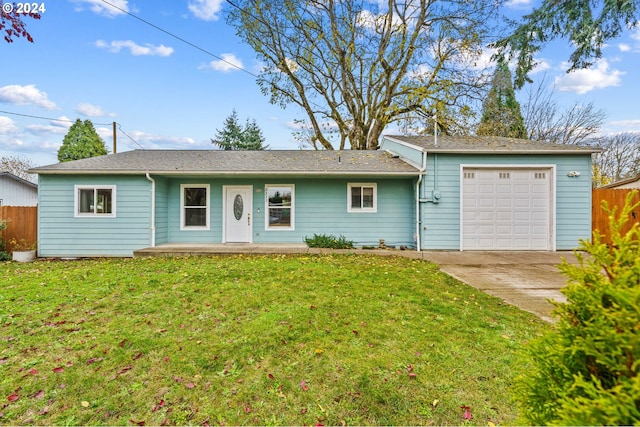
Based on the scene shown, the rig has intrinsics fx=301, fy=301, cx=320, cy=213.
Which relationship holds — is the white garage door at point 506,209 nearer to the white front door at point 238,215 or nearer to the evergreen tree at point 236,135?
the white front door at point 238,215

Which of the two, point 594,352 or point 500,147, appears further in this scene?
point 500,147

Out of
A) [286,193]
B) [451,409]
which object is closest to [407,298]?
[451,409]

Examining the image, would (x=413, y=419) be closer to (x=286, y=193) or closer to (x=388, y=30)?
(x=286, y=193)

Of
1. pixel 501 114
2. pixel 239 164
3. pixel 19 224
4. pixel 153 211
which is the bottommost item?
pixel 19 224

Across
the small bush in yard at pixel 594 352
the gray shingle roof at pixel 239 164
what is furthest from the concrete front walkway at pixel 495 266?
the small bush in yard at pixel 594 352

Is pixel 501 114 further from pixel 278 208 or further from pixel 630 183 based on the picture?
pixel 278 208

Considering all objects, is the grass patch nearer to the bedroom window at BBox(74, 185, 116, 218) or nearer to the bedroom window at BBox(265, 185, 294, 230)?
the bedroom window at BBox(74, 185, 116, 218)

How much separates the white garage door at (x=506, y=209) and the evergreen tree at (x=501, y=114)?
31.7 feet

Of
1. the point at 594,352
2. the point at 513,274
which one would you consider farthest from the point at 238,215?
the point at 594,352

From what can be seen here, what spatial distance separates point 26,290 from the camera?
5277 mm

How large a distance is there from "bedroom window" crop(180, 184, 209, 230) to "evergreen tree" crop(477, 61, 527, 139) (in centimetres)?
1575

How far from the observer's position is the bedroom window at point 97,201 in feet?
31.4

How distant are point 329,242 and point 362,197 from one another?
1.91 m

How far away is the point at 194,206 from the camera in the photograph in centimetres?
1040
